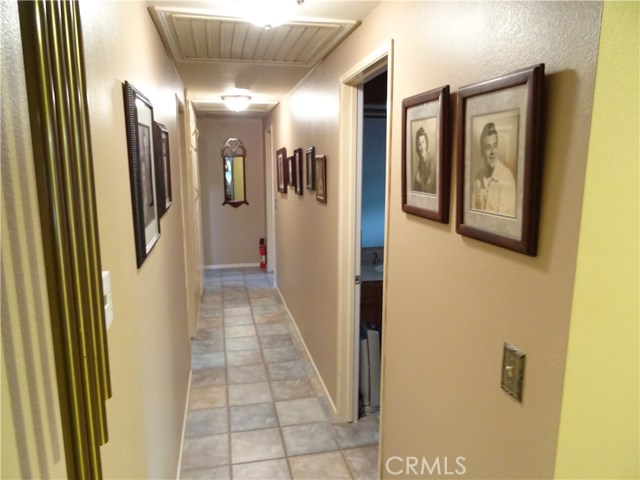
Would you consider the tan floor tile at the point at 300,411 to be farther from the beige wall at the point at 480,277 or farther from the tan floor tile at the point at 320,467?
the beige wall at the point at 480,277

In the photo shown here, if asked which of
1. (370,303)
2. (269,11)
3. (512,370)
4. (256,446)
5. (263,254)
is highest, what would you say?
(269,11)

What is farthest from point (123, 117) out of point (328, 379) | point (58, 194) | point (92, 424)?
point (328, 379)

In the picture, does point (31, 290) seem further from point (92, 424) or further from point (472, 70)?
point (472, 70)


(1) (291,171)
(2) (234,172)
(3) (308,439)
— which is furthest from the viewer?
(2) (234,172)

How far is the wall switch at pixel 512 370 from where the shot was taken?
103 centimetres

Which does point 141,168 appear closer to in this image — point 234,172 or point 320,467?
point 320,467

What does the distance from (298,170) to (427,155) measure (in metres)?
2.45

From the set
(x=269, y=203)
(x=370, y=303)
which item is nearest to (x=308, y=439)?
(x=370, y=303)

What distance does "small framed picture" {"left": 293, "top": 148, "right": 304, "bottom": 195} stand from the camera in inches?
146

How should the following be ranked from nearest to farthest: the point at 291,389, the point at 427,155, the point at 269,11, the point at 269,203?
the point at 427,155, the point at 269,11, the point at 291,389, the point at 269,203

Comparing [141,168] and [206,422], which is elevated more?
[141,168]

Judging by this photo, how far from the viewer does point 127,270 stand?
124 centimetres

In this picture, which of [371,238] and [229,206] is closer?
[371,238]

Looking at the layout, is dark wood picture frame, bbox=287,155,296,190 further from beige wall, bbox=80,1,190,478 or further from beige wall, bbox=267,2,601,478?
beige wall, bbox=80,1,190,478
